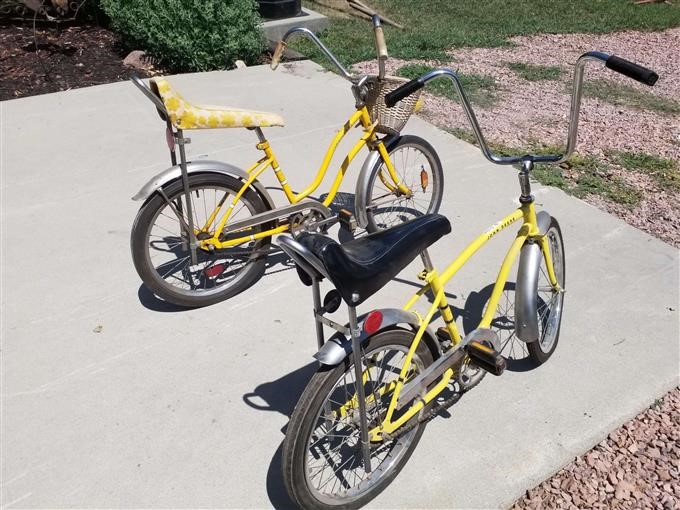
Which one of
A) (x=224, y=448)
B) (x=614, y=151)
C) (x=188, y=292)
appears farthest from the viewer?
(x=614, y=151)

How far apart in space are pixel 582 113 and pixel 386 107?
3.36 meters

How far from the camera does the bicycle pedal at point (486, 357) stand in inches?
92.4

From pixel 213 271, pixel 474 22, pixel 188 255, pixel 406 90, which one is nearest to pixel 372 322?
pixel 406 90

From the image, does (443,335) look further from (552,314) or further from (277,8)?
(277,8)

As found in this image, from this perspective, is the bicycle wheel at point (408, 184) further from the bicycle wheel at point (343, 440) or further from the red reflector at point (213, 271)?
the bicycle wheel at point (343, 440)

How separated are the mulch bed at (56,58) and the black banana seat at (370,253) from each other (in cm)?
530

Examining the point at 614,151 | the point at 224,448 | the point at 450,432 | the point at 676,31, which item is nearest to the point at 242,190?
the point at 224,448

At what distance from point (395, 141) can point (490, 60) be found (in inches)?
170

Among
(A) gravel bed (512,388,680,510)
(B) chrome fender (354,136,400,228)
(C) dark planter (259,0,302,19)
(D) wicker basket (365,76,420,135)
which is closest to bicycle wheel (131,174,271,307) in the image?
(B) chrome fender (354,136,400,228)

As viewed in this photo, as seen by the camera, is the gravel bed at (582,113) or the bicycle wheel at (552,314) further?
the gravel bed at (582,113)

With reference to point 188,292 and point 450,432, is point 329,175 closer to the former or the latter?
point 188,292

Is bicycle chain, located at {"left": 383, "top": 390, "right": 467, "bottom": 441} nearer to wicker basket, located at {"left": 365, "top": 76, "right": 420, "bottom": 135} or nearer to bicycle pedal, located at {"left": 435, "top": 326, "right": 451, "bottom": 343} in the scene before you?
bicycle pedal, located at {"left": 435, "top": 326, "right": 451, "bottom": 343}

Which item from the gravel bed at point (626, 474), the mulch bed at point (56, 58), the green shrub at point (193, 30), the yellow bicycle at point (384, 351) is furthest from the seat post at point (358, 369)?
the mulch bed at point (56, 58)

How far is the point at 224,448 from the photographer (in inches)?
100
